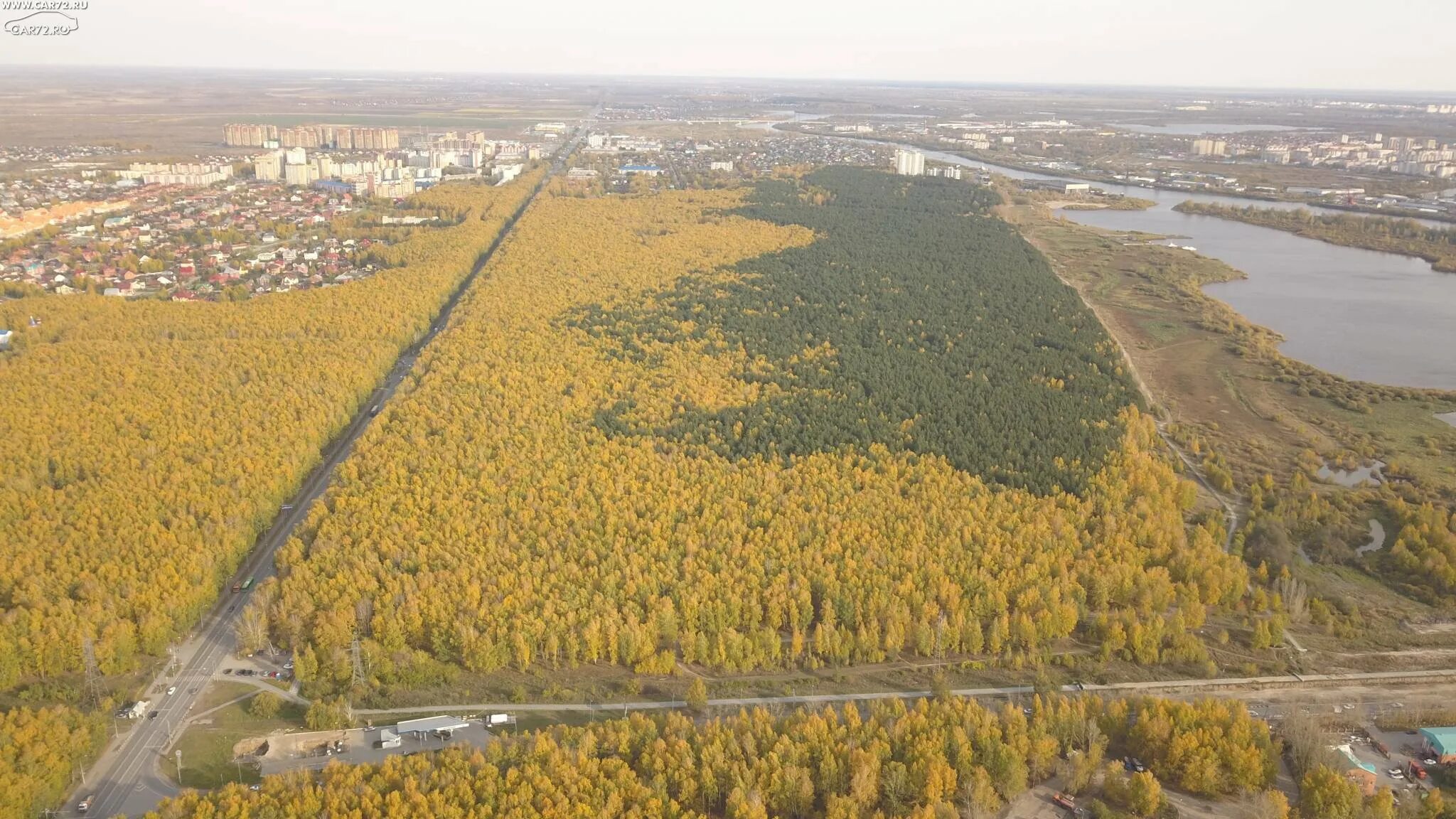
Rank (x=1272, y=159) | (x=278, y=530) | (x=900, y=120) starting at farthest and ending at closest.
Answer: (x=900, y=120), (x=1272, y=159), (x=278, y=530)

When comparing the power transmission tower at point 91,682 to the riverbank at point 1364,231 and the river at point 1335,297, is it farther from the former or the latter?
the riverbank at point 1364,231

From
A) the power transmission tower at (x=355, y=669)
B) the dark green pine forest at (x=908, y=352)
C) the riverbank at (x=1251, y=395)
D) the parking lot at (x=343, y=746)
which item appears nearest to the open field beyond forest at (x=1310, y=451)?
the riverbank at (x=1251, y=395)

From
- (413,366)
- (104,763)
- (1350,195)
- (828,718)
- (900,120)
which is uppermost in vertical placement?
(900,120)

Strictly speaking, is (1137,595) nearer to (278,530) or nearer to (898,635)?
(898,635)

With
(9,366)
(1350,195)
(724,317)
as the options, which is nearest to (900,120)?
(1350,195)

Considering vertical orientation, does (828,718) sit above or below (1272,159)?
below

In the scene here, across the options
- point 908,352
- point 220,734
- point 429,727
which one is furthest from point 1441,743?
point 908,352

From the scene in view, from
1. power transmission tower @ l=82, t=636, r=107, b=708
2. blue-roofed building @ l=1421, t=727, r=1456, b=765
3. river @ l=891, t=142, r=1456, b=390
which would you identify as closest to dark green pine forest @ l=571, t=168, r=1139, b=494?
blue-roofed building @ l=1421, t=727, r=1456, b=765
